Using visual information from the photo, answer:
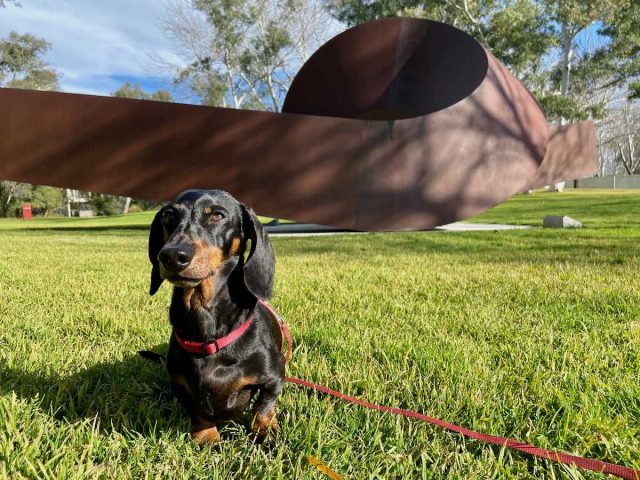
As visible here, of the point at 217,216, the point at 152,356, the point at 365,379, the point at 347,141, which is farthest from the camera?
the point at 347,141

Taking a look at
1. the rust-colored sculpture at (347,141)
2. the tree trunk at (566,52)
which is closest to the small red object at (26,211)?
the rust-colored sculpture at (347,141)

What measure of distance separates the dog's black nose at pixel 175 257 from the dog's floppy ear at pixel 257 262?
10.3 inches

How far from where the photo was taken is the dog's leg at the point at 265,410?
5.15ft

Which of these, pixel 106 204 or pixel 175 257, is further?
pixel 106 204

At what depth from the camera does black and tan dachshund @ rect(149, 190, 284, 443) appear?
4.90ft

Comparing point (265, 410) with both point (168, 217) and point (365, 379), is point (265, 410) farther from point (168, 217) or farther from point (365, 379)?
point (168, 217)

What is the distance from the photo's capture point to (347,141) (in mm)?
7422

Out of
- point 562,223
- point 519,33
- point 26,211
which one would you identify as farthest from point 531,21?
point 26,211

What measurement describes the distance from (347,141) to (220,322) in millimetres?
6176

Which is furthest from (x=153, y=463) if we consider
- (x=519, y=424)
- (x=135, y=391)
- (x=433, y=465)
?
(x=519, y=424)

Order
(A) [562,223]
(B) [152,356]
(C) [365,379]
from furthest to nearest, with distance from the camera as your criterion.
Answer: (A) [562,223]
(B) [152,356]
(C) [365,379]

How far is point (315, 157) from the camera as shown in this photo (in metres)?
7.28

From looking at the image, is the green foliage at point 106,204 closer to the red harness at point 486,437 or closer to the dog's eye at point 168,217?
the dog's eye at point 168,217

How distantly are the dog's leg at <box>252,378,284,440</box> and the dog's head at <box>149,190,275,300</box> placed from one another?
1.01 ft
